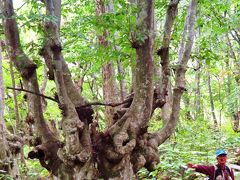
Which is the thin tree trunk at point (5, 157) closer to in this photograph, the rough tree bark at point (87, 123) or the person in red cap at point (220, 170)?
the rough tree bark at point (87, 123)

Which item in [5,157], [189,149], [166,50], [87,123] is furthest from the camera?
[189,149]

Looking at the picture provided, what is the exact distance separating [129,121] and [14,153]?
3.31m

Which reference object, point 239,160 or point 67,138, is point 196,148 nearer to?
point 239,160

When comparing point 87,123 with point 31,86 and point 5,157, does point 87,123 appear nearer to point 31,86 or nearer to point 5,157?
point 31,86

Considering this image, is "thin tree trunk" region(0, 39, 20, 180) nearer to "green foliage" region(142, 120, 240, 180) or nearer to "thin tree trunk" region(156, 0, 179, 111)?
"green foliage" region(142, 120, 240, 180)

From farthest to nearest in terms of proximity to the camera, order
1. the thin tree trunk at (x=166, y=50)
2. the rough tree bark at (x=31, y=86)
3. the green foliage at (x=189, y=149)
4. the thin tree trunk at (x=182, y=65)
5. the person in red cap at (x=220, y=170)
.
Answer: the green foliage at (x=189, y=149)
the thin tree trunk at (x=182, y=65)
the thin tree trunk at (x=166, y=50)
the rough tree bark at (x=31, y=86)
the person in red cap at (x=220, y=170)

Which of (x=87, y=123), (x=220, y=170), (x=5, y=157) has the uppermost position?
(x=87, y=123)

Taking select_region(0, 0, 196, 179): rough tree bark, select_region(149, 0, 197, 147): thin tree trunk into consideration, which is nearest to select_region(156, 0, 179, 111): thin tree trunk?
select_region(149, 0, 197, 147): thin tree trunk

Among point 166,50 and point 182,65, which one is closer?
point 166,50

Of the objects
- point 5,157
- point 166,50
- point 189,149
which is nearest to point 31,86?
point 5,157

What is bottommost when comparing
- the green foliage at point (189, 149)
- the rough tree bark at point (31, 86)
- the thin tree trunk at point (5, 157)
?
the green foliage at point (189, 149)

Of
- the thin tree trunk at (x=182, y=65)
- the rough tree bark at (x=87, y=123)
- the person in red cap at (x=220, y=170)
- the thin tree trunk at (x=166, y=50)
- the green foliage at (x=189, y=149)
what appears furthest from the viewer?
the green foliage at (x=189, y=149)

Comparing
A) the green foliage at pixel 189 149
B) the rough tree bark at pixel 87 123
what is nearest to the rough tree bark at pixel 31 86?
the rough tree bark at pixel 87 123

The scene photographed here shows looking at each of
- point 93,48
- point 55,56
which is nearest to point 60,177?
point 55,56
